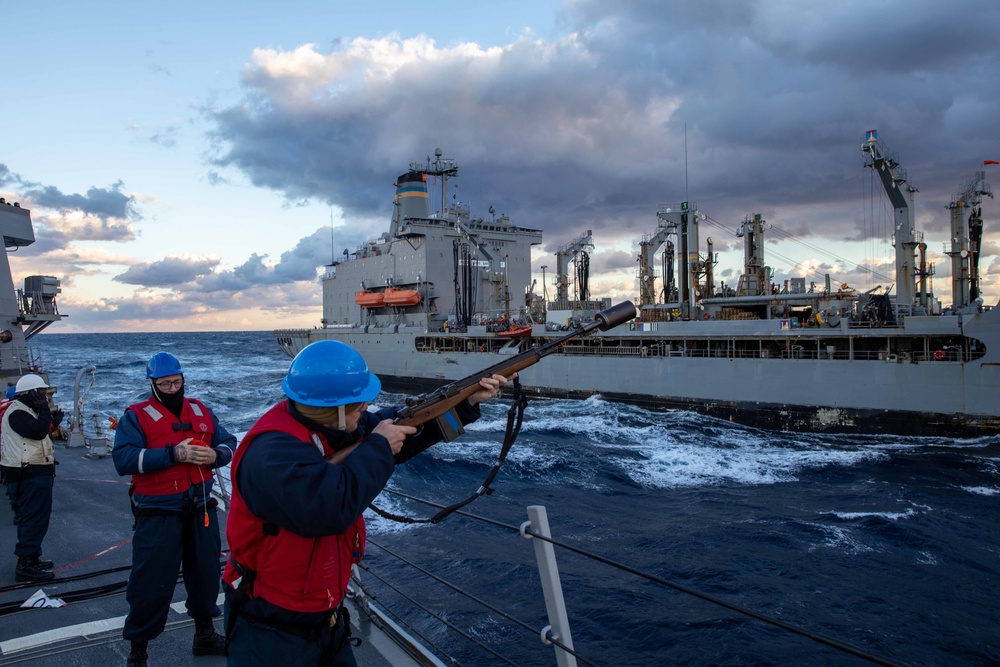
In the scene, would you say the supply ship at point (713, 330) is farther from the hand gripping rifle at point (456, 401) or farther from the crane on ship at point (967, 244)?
the hand gripping rifle at point (456, 401)

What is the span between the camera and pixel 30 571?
4355 millimetres

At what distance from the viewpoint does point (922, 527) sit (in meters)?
9.91

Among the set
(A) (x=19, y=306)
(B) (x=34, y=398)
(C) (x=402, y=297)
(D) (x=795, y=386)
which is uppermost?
(C) (x=402, y=297)

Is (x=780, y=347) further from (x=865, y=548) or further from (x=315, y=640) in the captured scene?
(x=315, y=640)

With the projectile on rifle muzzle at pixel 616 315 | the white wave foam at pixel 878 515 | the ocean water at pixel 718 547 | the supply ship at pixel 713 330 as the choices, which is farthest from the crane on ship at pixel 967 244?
the projectile on rifle muzzle at pixel 616 315

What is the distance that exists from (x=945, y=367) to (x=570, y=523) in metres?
12.9

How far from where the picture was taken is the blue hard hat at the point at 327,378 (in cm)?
179

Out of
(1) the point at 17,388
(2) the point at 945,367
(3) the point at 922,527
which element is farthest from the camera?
(2) the point at 945,367

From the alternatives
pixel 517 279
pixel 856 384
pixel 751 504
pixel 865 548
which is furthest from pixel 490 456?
pixel 517 279

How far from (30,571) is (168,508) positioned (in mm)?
2280

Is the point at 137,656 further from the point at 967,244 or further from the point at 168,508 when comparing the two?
the point at 967,244

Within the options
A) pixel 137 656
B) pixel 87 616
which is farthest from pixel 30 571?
pixel 137 656

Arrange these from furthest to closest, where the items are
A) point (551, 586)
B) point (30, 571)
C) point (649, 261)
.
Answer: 1. point (649, 261)
2. point (30, 571)
3. point (551, 586)

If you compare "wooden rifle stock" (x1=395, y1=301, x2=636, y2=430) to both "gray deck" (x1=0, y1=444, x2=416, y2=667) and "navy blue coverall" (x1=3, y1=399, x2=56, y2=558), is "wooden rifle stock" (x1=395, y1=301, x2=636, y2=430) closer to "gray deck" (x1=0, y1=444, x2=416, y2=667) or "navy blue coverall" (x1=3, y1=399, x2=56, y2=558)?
"gray deck" (x1=0, y1=444, x2=416, y2=667)
